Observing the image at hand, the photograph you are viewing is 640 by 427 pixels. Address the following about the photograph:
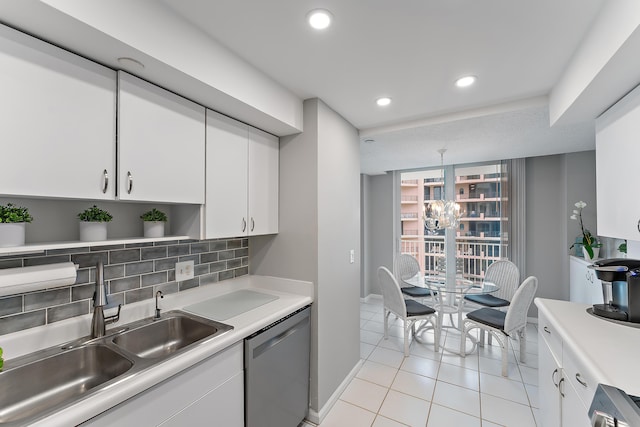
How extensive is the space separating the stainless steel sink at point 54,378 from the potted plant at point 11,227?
506 millimetres

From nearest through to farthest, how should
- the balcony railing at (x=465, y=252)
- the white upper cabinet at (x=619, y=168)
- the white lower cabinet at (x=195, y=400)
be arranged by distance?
1. the white lower cabinet at (x=195, y=400)
2. the white upper cabinet at (x=619, y=168)
3. the balcony railing at (x=465, y=252)

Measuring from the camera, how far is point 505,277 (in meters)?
3.50

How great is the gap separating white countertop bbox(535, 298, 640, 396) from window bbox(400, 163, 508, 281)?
2.21 metres

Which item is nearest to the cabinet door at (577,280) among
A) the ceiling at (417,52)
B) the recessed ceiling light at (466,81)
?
the ceiling at (417,52)

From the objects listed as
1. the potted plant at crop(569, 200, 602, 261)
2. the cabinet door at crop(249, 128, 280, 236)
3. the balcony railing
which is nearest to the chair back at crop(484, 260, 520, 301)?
the balcony railing

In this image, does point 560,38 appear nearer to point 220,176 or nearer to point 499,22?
point 499,22

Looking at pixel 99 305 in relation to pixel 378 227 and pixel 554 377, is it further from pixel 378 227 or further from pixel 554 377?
pixel 378 227

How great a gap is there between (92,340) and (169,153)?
0.99 metres

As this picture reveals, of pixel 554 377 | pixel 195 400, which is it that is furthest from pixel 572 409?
pixel 195 400

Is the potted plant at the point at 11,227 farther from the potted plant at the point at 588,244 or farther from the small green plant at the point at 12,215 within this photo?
the potted plant at the point at 588,244

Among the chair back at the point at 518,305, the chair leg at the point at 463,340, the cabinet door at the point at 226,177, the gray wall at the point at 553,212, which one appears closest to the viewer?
the cabinet door at the point at 226,177

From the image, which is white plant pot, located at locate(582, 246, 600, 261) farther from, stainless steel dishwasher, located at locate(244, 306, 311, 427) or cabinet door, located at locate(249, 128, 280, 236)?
cabinet door, located at locate(249, 128, 280, 236)

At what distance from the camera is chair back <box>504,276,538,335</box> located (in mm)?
2594

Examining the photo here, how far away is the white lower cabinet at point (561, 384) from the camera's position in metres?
1.22
